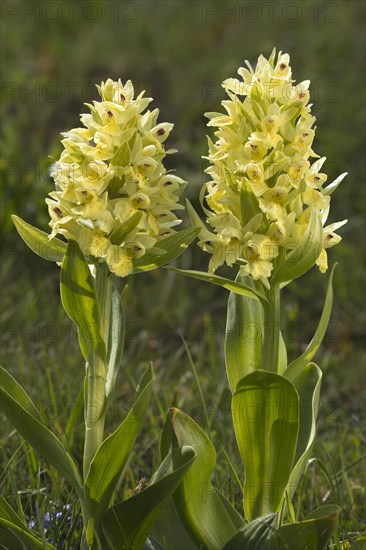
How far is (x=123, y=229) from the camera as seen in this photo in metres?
1.66

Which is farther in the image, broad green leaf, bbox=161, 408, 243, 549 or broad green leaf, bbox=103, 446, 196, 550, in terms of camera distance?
broad green leaf, bbox=161, 408, 243, 549

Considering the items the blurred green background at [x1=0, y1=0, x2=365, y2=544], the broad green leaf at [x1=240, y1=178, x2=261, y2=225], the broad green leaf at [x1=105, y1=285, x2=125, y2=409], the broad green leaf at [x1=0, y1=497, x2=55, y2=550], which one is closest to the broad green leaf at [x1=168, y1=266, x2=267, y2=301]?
the broad green leaf at [x1=240, y1=178, x2=261, y2=225]

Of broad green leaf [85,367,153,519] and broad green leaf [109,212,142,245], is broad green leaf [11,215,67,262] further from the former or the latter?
broad green leaf [85,367,153,519]

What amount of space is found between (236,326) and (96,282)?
12.6 inches

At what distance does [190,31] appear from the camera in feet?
19.7

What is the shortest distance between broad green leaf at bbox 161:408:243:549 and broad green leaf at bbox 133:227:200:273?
30cm

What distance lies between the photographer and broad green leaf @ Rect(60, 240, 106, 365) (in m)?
1.69

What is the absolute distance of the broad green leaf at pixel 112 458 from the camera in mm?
1665

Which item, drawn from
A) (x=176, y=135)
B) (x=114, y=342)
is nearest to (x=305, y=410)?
(x=114, y=342)

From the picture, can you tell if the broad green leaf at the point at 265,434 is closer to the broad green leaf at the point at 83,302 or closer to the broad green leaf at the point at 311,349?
the broad green leaf at the point at 311,349

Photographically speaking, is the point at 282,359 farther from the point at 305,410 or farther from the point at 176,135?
the point at 176,135

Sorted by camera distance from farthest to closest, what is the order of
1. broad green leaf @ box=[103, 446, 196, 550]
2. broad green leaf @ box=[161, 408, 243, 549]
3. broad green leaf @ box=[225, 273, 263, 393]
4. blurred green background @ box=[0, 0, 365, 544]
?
blurred green background @ box=[0, 0, 365, 544] → broad green leaf @ box=[225, 273, 263, 393] → broad green leaf @ box=[161, 408, 243, 549] → broad green leaf @ box=[103, 446, 196, 550]

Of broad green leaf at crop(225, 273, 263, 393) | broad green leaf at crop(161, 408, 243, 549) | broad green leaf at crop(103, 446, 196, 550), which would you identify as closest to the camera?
broad green leaf at crop(103, 446, 196, 550)

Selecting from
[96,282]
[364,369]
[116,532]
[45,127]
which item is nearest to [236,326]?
[96,282]
